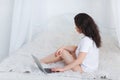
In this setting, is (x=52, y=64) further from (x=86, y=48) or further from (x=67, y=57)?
(x=86, y=48)

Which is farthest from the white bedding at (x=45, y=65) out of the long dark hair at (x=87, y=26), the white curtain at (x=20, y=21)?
the long dark hair at (x=87, y=26)

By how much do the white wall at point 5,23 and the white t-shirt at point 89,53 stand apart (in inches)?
70.4

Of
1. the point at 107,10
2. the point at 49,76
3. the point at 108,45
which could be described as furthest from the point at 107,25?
the point at 49,76

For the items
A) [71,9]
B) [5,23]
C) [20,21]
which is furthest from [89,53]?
[5,23]

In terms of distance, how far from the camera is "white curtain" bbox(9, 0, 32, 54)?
3282mm

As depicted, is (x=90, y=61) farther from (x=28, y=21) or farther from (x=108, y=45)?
(x=28, y=21)

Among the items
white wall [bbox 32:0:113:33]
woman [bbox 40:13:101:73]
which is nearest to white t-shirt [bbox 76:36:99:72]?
woman [bbox 40:13:101:73]

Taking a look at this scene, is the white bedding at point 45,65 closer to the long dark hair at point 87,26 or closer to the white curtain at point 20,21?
the white curtain at point 20,21

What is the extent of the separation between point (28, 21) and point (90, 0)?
0.94 metres

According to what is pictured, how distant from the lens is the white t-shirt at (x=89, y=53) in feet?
7.33

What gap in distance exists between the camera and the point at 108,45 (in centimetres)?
318

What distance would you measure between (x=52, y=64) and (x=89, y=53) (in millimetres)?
374

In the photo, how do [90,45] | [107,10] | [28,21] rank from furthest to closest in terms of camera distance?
[107,10] → [28,21] → [90,45]

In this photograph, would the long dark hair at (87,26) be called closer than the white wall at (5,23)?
Yes
